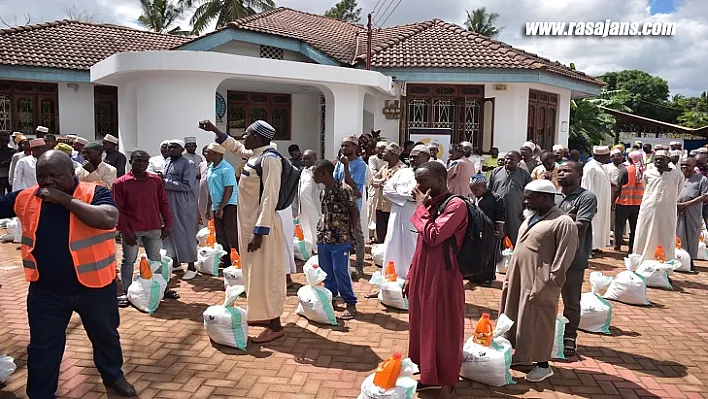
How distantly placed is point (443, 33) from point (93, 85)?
10.1 meters

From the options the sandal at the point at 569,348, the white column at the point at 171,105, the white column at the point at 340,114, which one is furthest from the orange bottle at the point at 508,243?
the white column at the point at 171,105

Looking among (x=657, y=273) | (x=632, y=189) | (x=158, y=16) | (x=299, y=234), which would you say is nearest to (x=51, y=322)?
(x=299, y=234)

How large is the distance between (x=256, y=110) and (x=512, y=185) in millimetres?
9686

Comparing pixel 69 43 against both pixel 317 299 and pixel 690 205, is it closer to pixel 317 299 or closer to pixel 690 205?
pixel 317 299

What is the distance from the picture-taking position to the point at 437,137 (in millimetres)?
11477

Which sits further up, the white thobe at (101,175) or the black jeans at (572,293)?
the white thobe at (101,175)

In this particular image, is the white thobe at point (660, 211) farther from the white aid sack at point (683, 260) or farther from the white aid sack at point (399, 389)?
the white aid sack at point (399, 389)

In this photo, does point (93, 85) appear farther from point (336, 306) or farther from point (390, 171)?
point (336, 306)

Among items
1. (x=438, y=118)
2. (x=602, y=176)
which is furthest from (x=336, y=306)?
(x=438, y=118)

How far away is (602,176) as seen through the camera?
8.27m

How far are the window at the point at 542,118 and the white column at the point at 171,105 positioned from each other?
834 cm

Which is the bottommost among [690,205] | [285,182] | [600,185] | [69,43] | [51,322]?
[51,322]

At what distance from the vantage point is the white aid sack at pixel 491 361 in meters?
3.99

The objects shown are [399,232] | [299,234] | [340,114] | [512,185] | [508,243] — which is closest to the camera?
[399,232]
